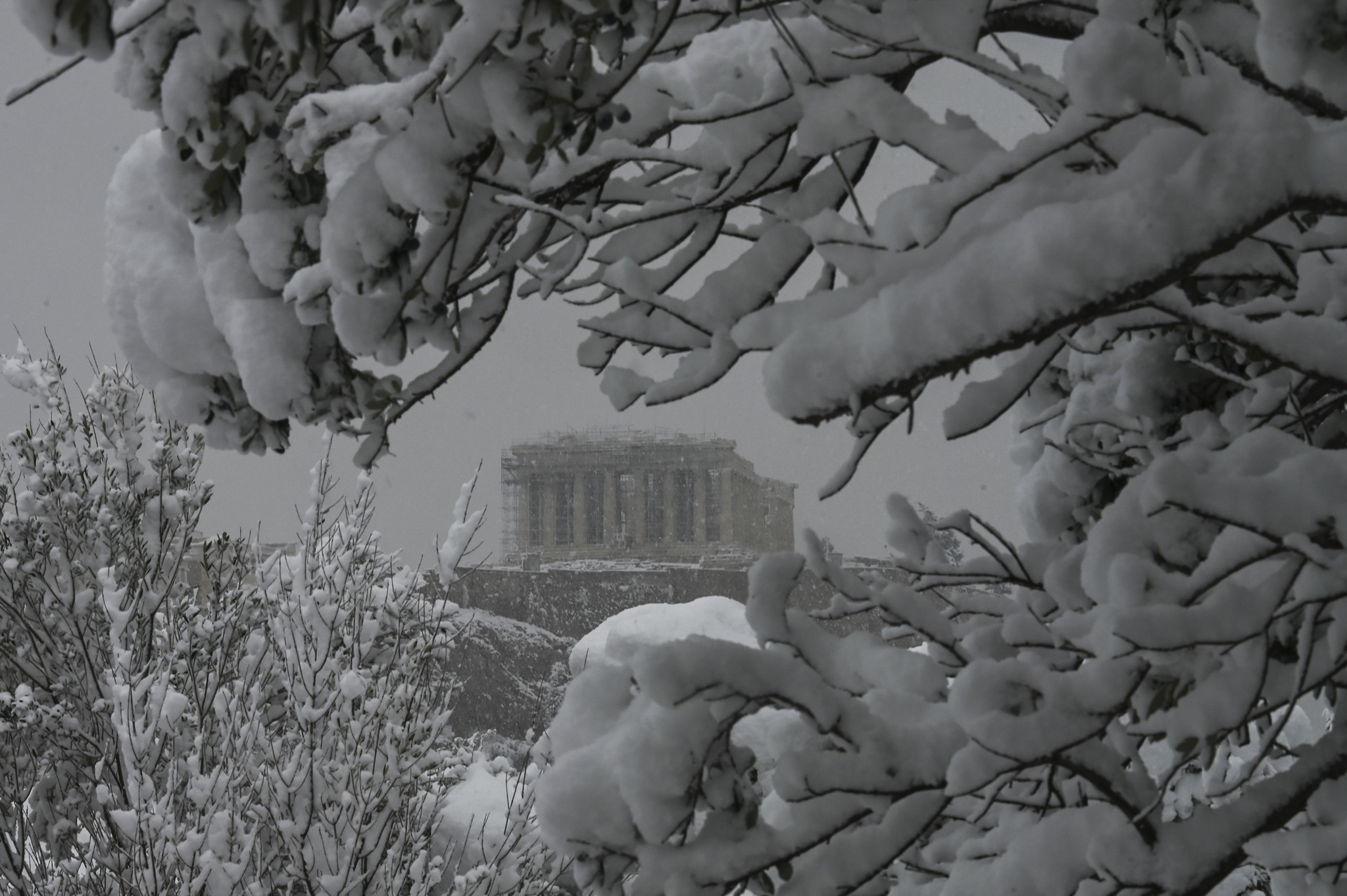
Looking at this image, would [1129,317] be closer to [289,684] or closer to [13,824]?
[289,684]

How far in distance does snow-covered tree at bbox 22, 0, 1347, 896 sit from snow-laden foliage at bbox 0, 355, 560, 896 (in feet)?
15.1

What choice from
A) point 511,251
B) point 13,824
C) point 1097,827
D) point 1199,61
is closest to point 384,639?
point 13,824

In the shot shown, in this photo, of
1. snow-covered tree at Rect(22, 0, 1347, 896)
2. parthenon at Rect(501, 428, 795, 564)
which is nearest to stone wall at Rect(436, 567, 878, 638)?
snow-covered tree at Rect(22, 0, 1347, 896)

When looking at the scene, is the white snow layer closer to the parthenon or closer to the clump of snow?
the clump of snow

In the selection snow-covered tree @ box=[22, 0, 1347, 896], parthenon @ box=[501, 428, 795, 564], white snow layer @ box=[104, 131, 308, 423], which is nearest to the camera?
snow-covered tree @ box=[22, 0, 1347, 896]

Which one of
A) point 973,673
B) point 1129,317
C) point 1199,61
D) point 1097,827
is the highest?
point 1199,61

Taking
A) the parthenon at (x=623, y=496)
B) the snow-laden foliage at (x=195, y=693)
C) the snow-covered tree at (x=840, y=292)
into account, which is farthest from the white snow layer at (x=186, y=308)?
the parthenon at (x=623, y=496)

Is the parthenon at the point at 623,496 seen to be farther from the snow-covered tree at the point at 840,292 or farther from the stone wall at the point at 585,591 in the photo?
the snow-covered tree at the point at 840,292

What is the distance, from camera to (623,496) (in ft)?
219

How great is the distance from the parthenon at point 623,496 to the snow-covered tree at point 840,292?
202ft

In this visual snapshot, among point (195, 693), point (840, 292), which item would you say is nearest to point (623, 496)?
point (195, 693)

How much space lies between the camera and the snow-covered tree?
123 centimetres

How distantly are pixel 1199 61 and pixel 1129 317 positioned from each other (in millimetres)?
656

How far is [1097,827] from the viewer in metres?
1.81
